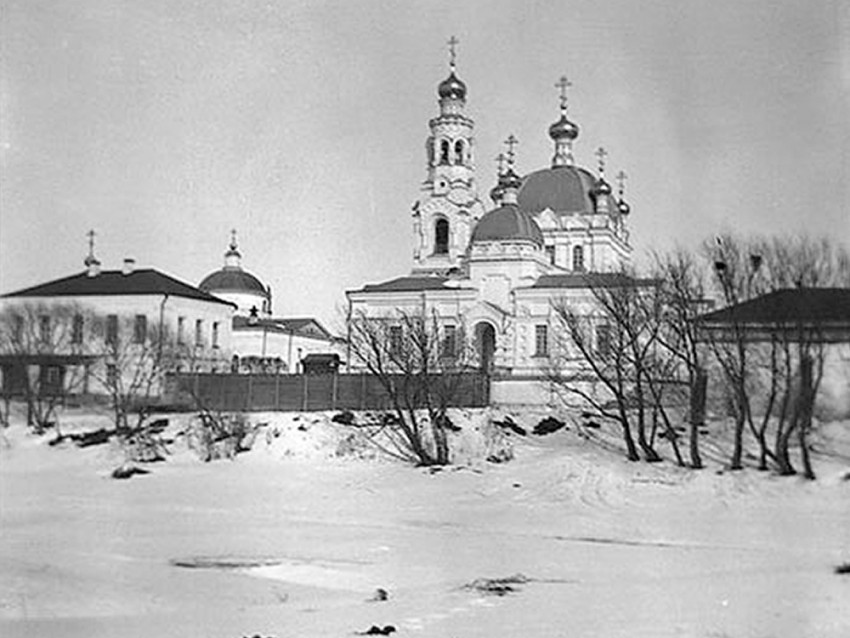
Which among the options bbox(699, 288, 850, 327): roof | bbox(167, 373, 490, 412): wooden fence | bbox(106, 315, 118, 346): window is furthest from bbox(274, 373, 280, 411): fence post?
bbox(699, 288, 850, 327): roof

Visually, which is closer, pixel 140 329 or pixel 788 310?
pixel 788 310

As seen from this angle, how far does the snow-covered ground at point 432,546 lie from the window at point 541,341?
15 cm

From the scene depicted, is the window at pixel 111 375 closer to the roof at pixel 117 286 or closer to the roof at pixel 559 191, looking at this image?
the roof at pixel 117 286

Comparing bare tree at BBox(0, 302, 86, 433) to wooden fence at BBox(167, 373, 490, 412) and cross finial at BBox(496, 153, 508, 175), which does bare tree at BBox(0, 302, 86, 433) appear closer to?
wooden fence at BBox(167, 373, 490, 412)

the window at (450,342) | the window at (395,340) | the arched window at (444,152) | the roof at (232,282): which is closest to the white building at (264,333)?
the roof at (232,282)

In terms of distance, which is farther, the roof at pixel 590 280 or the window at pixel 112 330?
the window at pixel 112 330

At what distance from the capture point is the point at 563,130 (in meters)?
2.26

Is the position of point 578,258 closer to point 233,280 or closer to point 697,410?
point 697,410

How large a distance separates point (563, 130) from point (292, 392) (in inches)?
31.8

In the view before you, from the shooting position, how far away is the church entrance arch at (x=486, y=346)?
2.14 meters

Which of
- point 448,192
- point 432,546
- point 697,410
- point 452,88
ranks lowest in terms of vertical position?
point 432,546

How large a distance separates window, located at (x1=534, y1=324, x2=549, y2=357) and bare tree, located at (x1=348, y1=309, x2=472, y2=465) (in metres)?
0.14

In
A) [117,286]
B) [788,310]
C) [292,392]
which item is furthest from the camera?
[117,286]

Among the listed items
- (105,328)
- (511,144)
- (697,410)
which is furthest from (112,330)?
(697,410)
